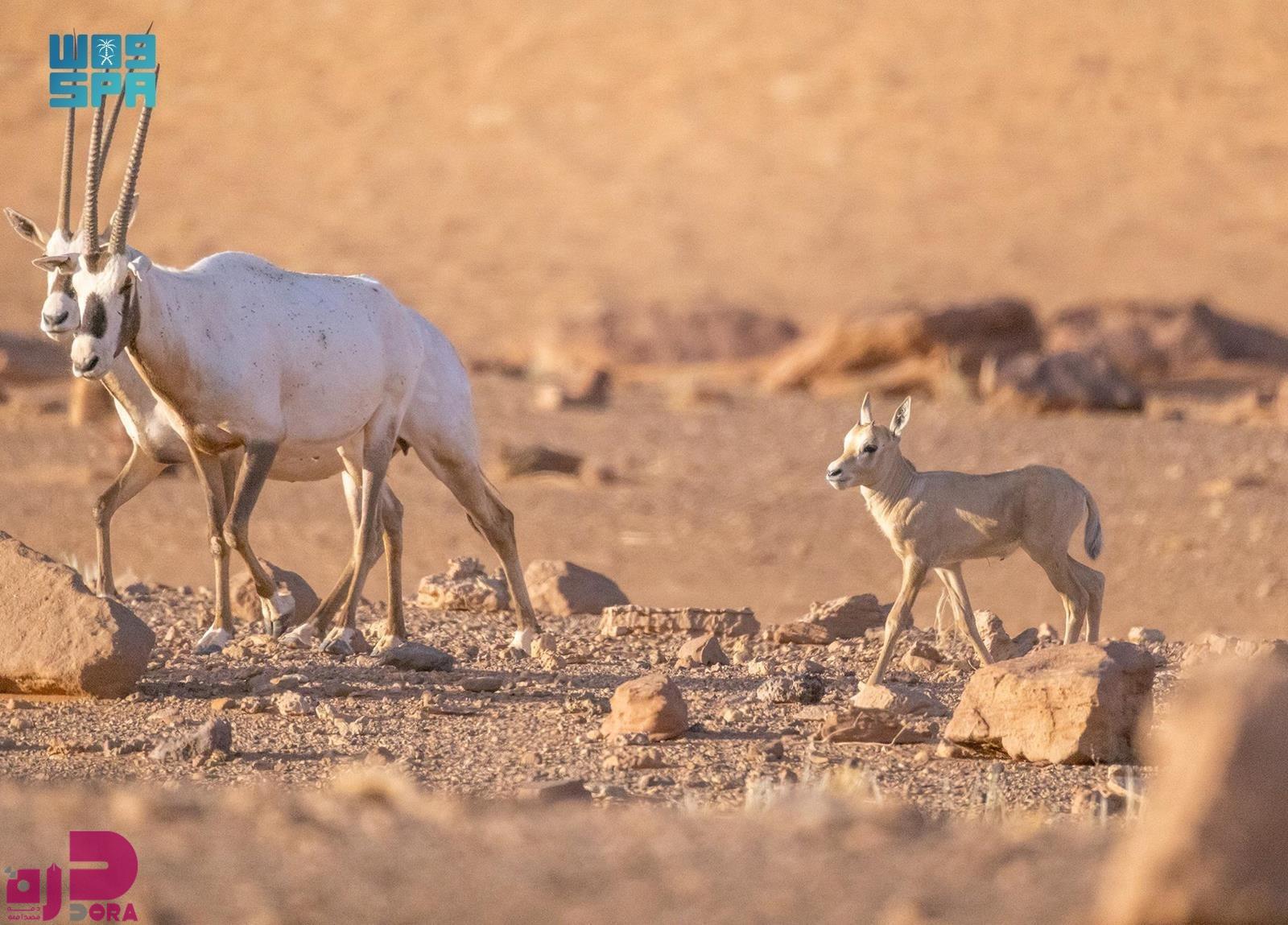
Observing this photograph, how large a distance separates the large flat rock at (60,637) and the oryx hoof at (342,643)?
1.39m

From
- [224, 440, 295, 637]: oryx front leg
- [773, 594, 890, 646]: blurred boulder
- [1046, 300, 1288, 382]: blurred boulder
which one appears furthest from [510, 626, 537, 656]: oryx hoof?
[1046, 300, 1288, 382]: blurred boulder

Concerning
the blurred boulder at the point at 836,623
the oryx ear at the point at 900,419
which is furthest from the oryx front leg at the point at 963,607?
the blurred boulder at the point at 836,623

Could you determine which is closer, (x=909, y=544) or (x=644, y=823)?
(x=644, y=823)

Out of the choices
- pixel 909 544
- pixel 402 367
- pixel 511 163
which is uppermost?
pixel 511 163

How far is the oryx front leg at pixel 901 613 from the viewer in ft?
26.3

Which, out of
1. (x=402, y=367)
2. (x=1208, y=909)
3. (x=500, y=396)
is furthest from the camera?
(x=500, y=396)

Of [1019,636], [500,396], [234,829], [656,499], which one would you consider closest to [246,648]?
[1019,636]

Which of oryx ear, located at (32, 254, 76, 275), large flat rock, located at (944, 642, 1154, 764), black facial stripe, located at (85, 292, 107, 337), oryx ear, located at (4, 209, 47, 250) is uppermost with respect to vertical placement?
oryx ear, located at (4, 209, 47, 250)

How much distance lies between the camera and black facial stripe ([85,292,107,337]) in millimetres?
8070

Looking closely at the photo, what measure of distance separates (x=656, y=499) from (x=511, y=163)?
874 inches

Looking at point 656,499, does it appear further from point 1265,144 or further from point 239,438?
point 1265,144

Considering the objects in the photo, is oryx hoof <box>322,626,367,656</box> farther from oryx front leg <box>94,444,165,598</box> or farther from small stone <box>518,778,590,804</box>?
small stone <box>518,778,590,804</box>

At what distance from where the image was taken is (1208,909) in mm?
3422

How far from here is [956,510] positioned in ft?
28.0
